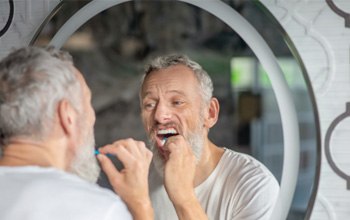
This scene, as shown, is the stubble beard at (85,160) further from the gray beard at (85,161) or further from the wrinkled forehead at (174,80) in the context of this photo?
the wrinkled forehead at (174,80)

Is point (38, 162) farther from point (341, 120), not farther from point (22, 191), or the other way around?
point (341, 120)

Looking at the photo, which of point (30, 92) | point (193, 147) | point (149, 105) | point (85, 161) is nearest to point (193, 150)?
point (193, 147)

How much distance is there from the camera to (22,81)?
2.45 feet

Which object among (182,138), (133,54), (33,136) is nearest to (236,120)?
(182,138)

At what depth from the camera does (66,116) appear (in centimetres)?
77

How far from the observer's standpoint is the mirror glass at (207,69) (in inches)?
38.0

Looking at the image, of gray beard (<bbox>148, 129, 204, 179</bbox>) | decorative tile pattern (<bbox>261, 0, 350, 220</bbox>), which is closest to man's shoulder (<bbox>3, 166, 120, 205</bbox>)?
gray beard (<bbox>148, 129, 204, 179</bbox>)

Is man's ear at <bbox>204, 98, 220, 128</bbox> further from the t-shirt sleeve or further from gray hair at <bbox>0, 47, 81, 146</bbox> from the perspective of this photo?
gray hair at <bbox>0, 47, 81, 146</bbox>

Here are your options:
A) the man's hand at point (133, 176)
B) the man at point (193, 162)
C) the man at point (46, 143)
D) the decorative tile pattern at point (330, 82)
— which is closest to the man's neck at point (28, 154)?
the man at point (46, 143)

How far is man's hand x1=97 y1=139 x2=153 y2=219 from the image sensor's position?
887 mm

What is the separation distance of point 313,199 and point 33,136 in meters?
0.48

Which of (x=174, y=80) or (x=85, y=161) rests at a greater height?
(x=174, y=80)

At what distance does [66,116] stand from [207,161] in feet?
1.00

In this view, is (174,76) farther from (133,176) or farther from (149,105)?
(133,176)
